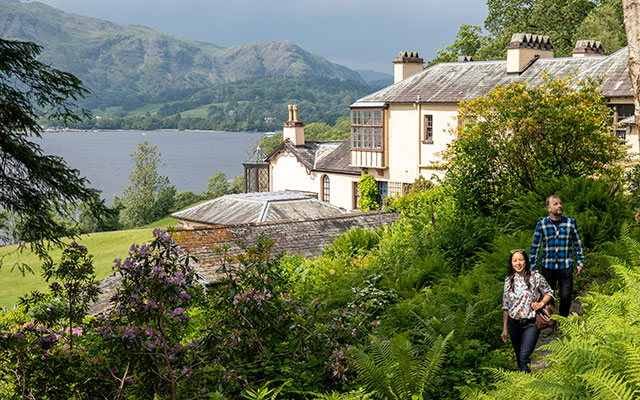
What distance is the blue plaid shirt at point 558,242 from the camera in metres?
8.61

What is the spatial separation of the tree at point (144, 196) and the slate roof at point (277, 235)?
72.6m

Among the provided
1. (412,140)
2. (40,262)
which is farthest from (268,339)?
(40,262)

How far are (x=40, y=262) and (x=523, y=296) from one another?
52.5m

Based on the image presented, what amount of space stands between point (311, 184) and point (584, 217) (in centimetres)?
3326

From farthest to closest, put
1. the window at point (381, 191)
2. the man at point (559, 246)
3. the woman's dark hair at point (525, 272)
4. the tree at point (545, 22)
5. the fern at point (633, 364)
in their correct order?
the tree at point (545, 22), the window at point (381, 191), the man at point (559, 246), the woman's dark hair at point (525, 272), the fern at point (633, 364)

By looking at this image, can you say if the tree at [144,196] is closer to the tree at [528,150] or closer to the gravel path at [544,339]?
the tree at [528,150]

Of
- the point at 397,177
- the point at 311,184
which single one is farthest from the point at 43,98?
the point at 311,184

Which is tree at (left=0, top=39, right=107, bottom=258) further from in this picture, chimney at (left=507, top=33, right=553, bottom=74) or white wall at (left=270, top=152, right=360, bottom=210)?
white wall at (left=270, top=152, right=360, bottom=210)

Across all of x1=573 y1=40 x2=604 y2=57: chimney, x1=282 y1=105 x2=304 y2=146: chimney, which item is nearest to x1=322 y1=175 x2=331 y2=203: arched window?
x1=282 y1=105 x2=304 y2=146: chimney

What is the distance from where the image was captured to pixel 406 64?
40.1 m

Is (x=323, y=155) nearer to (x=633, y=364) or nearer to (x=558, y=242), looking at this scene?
(x=558, y=242)

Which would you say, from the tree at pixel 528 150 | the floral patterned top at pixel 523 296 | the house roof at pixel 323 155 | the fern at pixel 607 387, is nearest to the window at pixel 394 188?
the house roof at pixel 323 155

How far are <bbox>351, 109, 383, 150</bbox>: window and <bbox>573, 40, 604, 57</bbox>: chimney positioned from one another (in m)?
11.4

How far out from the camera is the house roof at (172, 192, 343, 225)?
30.8 meters
